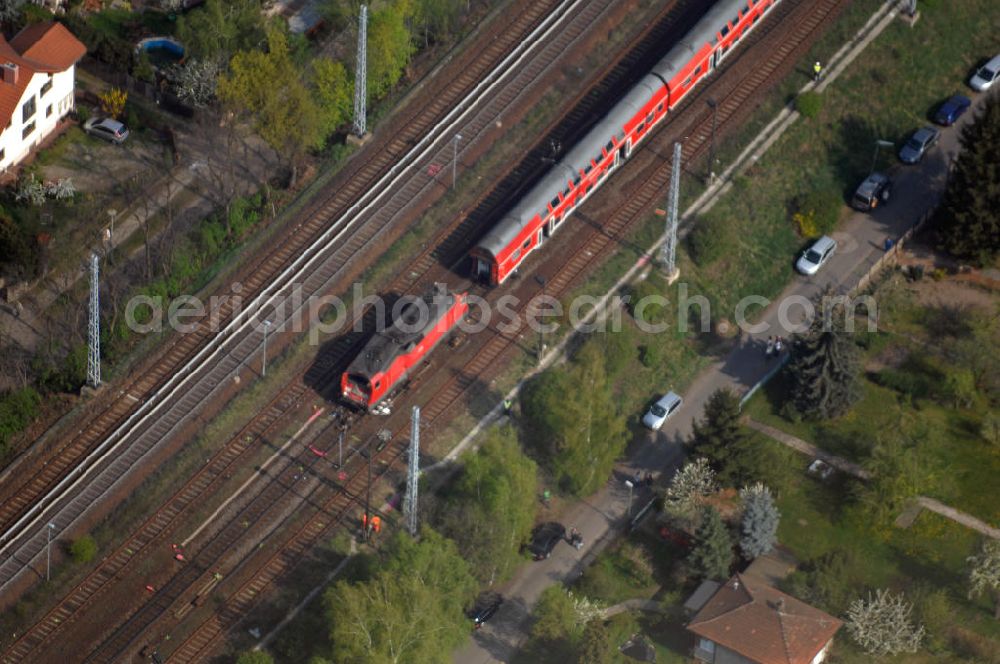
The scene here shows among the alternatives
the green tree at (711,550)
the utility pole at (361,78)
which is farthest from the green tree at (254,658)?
the utility pole at (361,78)

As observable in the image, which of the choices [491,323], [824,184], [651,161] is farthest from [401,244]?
[824,184]

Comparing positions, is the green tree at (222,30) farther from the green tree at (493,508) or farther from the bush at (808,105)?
the green tree at (493,508)

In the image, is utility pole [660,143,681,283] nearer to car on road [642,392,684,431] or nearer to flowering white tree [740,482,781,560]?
car on road [642,392,684,431]

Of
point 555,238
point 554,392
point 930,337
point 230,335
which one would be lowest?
point 230,335

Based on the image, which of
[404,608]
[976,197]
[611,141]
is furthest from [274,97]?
[976,197]

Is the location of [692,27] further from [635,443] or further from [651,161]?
[635,443]

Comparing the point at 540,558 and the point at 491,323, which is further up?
the point at 491,323

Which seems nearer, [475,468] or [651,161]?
[475,468]
